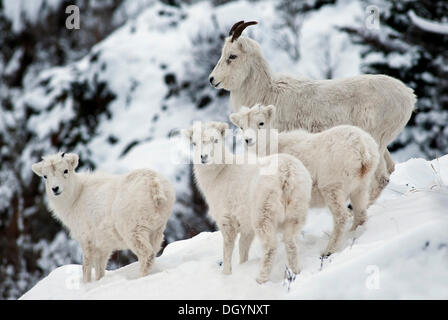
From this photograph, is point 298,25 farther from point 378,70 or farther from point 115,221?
point 115,221

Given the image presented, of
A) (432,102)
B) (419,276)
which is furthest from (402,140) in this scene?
(419,276)

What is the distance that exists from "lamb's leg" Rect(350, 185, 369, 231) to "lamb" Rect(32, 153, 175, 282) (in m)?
2.25

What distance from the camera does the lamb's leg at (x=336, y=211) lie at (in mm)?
6688

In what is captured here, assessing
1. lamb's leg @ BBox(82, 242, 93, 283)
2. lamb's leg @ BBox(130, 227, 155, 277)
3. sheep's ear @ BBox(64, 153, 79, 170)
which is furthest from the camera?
sheep's ear @ BBox(64, 153, 79, 170)

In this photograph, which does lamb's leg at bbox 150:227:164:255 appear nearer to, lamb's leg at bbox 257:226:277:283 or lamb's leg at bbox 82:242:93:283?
lamb's leg at bbox 82:242:93:283

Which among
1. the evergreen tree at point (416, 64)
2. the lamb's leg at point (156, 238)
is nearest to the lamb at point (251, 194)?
the lamb's leg at point (156, 238)

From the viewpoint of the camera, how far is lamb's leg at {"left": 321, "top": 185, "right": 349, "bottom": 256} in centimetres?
669

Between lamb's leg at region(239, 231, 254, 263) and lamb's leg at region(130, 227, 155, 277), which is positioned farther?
lamb's leg at region(130, 227, 155, 277)

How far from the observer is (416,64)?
23.9 m

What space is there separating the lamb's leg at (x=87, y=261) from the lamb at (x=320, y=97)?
3179mm

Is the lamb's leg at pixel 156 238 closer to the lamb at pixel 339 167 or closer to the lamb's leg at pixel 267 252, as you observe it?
the lamb at pixel 339 167

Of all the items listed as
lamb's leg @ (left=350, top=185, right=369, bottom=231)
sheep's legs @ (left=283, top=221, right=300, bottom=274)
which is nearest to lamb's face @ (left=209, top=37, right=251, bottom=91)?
lamb's leg @ (left=350, top=185, right=369, bottom=231)

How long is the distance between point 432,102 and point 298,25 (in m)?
Answer: 8.48

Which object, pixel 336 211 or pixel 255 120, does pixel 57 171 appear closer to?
pixel 255 120
